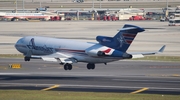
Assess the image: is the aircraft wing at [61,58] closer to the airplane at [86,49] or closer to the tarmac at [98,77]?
the airplane at [86,49]

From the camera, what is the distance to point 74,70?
72.6 metres

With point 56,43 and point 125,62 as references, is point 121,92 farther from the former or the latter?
point 125,62

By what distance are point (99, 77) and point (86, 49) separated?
14.7ft

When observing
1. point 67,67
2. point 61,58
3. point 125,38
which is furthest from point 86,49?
point 125,38

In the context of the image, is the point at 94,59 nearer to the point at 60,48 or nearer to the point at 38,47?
the point at 60,48

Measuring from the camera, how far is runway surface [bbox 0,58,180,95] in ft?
185

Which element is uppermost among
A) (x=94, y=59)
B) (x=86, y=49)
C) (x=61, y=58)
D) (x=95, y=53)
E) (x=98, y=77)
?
(x=86, y=49)

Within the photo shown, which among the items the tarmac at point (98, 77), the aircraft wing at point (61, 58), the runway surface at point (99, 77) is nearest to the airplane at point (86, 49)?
the aircraft wing at point (61, 58)

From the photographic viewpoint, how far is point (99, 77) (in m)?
65.1

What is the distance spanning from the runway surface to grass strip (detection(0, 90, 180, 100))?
2.63 meters

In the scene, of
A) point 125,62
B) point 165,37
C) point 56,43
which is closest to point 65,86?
point 56,43

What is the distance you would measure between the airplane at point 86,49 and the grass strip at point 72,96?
12304mm

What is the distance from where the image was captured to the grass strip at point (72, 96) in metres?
48.4

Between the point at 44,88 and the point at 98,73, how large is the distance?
14912 millimetres
